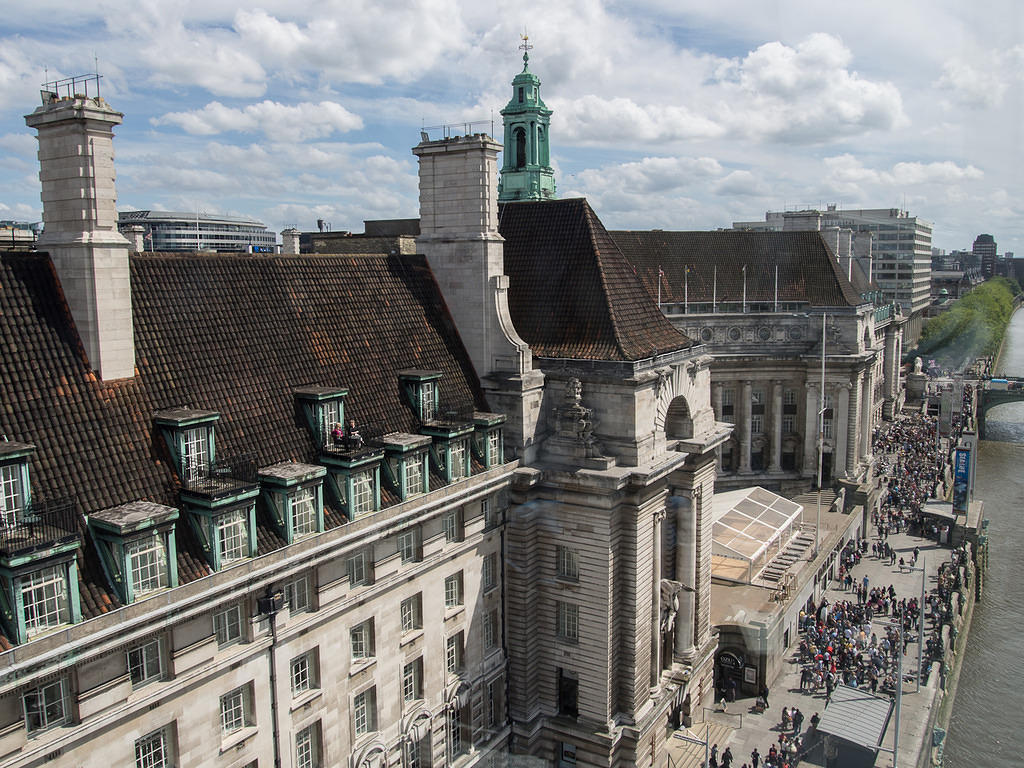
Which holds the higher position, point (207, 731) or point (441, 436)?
point (441, 436)

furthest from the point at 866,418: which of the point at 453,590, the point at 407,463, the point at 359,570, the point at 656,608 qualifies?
the point at 359,570

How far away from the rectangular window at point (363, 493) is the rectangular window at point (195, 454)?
5.00 meters

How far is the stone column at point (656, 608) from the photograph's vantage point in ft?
130

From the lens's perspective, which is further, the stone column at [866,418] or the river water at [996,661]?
the stone column at [866,418]

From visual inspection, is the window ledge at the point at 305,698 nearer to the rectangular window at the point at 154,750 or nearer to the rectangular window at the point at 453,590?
the rectangular window at the point at 154,750

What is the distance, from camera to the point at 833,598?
6341cm

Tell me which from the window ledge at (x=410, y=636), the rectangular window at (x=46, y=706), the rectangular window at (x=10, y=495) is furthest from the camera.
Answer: the window ledge at (x=410, y=636)

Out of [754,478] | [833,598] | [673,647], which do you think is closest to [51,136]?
[673,647]

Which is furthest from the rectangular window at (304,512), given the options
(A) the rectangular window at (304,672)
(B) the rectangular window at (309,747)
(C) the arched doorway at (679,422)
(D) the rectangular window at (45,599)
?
(C) the arched doorway at (679,422)

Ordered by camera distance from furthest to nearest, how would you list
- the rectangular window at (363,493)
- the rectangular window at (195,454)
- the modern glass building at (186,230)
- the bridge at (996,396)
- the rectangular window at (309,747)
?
the modern glass building at (186,230) → the bridge at (996,396) → the rectangular window at (363,493) → the rectangular window at (309,747) → the rectangular window at (195,454)

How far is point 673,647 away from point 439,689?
14611 mm

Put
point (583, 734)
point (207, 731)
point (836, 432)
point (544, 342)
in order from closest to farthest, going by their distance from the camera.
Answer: point (207, 731)
point (583, 734)
point (544, 342)
point (836, 432)

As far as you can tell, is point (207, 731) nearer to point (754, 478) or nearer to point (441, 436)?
point (441, 436)

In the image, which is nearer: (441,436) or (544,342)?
(441,436)
